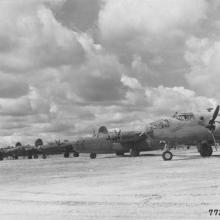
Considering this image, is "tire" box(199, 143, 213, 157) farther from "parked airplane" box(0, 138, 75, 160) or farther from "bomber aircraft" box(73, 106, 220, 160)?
"parked airplane" box(0, 138, 75, 160)

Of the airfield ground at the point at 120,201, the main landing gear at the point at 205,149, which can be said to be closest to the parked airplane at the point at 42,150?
the main landing gear at the point at 205,149

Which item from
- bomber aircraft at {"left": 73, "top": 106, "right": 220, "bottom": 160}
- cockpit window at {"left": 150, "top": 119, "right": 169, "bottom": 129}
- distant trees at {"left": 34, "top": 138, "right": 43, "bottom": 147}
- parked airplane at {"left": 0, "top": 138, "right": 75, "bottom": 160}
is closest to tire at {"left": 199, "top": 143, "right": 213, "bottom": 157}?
bomber aircraft at {"left": 73, "top": 106, "right": 220, "bottom": 160}

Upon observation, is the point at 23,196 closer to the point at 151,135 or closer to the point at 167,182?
the point at 167,182

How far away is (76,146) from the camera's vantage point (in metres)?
51.5

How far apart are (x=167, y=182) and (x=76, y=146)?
37.3 m

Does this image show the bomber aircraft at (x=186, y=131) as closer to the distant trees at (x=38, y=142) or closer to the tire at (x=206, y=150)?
the tire at (x=206, y=150)

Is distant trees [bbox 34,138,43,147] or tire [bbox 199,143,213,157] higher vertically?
distant trees [bbox 34,138,43,147]

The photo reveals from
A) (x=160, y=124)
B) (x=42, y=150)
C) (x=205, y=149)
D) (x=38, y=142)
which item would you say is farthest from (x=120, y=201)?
(x=38, y=142)

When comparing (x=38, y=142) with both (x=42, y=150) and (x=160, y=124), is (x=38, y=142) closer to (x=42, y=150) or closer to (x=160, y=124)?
(x=42, y=150)

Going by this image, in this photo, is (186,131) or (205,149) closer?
(186,131)

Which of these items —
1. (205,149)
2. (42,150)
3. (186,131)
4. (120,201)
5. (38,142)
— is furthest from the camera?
(38,142)

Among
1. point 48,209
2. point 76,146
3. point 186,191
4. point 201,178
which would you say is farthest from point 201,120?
point 76,146

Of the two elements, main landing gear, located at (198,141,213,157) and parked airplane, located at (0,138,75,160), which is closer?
main landing gear, located at (198,141,213,157)

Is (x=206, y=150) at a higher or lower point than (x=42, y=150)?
lower
